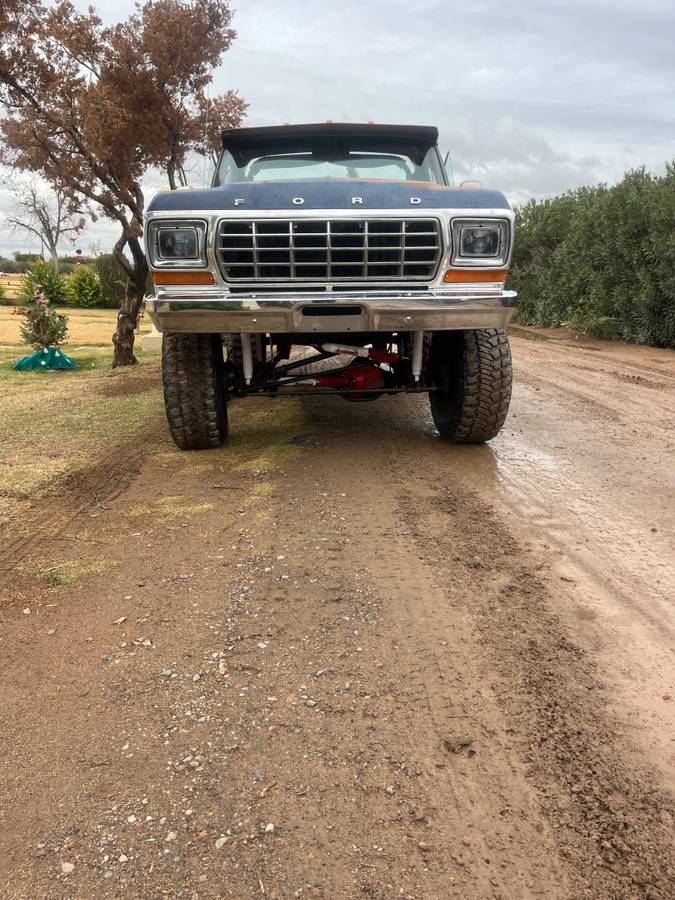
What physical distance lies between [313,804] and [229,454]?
3352mm

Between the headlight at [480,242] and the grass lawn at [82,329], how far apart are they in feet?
37.2

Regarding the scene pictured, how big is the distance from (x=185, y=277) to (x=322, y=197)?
0.92m

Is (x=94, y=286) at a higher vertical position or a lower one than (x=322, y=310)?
lower

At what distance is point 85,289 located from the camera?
29500 millimetres

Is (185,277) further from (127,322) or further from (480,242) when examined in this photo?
(127,322)

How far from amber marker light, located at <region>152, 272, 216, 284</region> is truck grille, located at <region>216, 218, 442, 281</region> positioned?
103mm

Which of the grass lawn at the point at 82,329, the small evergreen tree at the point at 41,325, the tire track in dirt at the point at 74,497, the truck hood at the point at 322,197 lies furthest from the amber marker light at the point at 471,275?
the grass lawn at the point at 82,329

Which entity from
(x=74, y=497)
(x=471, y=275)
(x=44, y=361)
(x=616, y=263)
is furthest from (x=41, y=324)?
(x=616, y=263)

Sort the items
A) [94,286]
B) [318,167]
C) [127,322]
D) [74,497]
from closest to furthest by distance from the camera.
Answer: [74,497] → [318,167] → [127,322] → [94,286]

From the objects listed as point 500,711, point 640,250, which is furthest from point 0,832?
point 640,250

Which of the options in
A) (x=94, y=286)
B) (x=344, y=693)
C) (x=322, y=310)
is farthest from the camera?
(x=94, y=286)

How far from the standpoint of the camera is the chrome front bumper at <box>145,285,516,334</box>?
3910 mm

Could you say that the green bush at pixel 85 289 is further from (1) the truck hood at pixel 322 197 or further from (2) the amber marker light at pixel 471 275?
(2) the amber marker light at pixel 471 275

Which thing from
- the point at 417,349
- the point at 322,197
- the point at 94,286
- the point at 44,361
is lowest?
the point at 94,286
